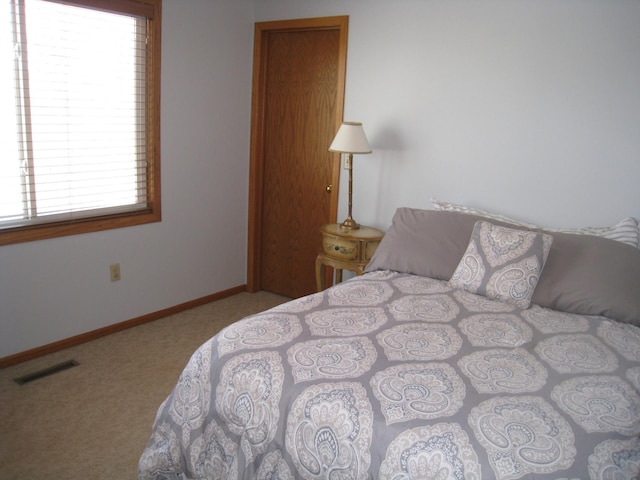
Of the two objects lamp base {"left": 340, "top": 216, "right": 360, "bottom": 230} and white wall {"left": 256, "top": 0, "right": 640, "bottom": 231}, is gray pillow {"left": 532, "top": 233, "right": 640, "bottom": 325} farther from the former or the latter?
lamp base {"left": 340, "top": 216, "right": 360, "bottom": 230}

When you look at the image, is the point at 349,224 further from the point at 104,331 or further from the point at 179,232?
the point at 104,331

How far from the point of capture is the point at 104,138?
123 inches

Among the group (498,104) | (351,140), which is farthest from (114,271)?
(498,104)

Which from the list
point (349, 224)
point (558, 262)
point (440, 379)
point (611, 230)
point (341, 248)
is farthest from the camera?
point (349, 224)

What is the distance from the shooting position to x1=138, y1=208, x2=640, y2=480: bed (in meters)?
1.40

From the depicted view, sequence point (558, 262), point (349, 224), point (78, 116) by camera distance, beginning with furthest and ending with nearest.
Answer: point (349, 224)
point (78, 116)
point (558, 262)

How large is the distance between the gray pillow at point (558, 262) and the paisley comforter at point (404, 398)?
0.11m

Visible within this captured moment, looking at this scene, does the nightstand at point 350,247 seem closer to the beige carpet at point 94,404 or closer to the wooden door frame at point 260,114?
the wooden door frame at point 260,114

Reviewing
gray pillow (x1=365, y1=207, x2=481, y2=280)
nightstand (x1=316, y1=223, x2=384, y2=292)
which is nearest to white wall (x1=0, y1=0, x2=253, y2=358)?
nightstand (x1=316, y1=223, x2=384, y2=292)

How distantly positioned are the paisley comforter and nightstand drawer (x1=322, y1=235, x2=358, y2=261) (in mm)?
996

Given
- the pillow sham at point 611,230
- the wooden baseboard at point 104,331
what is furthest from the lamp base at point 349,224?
the wooden baseboard at point 104,331

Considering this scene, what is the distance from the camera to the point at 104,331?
3.25 metres

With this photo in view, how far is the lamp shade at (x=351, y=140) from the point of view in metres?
3.16

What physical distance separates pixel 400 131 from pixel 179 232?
167 centimetres
